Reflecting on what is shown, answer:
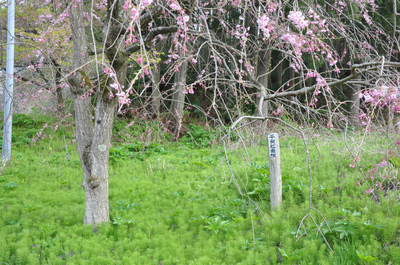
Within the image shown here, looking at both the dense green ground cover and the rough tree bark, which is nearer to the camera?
the dense green ground cover

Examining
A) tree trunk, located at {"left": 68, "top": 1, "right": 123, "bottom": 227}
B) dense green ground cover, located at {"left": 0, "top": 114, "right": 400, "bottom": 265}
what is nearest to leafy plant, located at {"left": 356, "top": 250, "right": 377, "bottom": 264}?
dense green ground cover, located at {"left": 0, "top": 114, "right": 400, "bottom": 265}

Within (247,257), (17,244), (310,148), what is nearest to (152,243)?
(247,257)

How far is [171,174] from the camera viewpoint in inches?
268

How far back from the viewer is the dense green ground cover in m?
3.47

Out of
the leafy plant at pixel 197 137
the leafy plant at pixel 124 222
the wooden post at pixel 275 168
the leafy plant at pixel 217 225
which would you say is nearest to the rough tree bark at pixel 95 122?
the leafy plant at pixel 124 222

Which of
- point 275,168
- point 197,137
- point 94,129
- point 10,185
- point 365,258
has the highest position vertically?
point 94,129

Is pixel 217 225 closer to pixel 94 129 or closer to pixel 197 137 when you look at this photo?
pixel 94 129

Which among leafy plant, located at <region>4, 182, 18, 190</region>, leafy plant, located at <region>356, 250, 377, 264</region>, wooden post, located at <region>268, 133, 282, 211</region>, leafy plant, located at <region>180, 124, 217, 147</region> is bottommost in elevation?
leafy plant, located at <region>356, 250, 377, 264</region>

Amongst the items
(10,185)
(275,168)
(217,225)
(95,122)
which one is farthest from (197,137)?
(217,225)

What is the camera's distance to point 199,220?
436 cm

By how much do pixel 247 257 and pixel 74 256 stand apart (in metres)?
2.02

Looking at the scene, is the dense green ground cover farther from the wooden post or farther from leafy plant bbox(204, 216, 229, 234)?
the wooden post

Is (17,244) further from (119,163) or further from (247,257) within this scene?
(119,163)

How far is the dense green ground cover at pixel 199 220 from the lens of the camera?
11.4 ft
